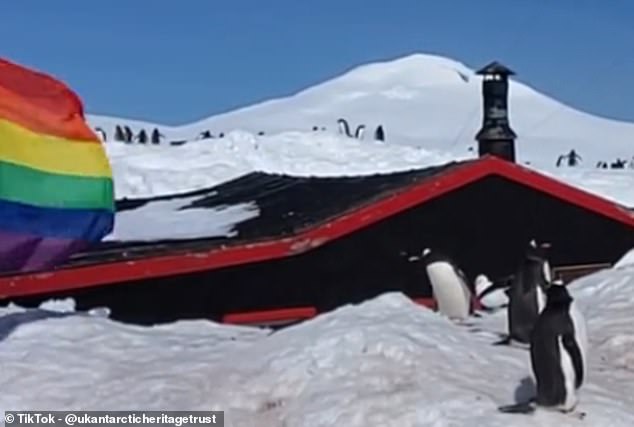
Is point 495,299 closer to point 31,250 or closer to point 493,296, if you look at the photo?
point 493,296

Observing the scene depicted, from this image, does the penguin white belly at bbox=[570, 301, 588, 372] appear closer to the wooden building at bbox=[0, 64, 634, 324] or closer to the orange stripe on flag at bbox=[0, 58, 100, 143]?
the orange stripe on flag at bbox=[0, 58, 100, 143]

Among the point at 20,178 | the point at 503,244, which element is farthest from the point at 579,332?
the point at 503,244

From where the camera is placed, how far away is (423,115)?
45.0 metres

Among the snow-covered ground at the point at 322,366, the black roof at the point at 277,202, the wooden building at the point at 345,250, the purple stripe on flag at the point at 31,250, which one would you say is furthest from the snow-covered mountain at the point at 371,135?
the purple stripe on flag at the point at 31,250

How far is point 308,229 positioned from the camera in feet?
39.7

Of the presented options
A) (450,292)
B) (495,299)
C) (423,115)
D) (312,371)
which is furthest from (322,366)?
(423,115)

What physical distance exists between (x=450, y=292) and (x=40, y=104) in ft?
16.1

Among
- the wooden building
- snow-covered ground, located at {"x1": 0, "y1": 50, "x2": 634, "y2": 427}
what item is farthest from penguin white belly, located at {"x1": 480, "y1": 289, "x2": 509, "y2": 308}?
the wooden building

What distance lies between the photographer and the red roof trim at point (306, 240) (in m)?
10.8

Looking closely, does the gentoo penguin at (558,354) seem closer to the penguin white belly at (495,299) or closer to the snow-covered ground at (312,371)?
the snow-covered ground at (312,371)

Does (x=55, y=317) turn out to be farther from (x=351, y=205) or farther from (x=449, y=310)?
(x=351, y=205)

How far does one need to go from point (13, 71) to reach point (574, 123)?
129 ft

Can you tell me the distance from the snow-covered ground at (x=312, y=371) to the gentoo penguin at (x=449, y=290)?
83.7 inches

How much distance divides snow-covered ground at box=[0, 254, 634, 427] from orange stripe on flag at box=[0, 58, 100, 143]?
1.42 m
